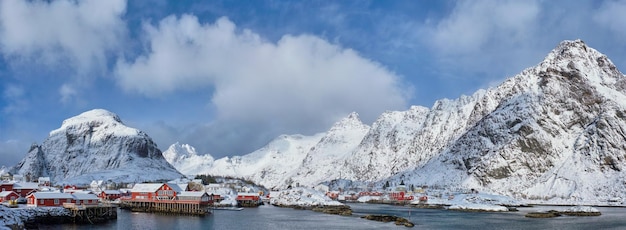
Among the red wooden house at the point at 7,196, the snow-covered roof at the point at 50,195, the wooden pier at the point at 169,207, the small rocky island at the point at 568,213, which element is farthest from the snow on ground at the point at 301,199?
the red wooden house at the point at 7,196

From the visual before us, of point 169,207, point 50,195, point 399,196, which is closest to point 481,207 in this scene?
point 399,196

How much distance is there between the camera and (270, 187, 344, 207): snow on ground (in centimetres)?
14725

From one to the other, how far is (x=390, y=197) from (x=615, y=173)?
250 ft

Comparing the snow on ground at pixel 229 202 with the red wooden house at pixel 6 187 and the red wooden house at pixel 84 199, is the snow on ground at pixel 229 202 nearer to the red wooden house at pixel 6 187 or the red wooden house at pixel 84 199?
the red wooden house at pixel 84 199

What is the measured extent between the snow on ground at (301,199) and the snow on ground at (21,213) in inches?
2890

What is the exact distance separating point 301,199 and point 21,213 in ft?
286

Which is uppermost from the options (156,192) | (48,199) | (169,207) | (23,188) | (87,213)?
(23,188)

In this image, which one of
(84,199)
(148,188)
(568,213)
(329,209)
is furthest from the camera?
(148,188)

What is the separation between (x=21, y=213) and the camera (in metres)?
74.4

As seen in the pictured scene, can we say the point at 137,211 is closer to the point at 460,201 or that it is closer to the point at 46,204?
the point at 46,204

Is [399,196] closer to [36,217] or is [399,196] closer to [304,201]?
[304,201]

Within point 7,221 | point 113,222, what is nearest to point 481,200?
point 113,222

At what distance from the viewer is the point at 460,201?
14862 cm

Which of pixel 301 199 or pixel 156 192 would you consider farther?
pixel 301 199
